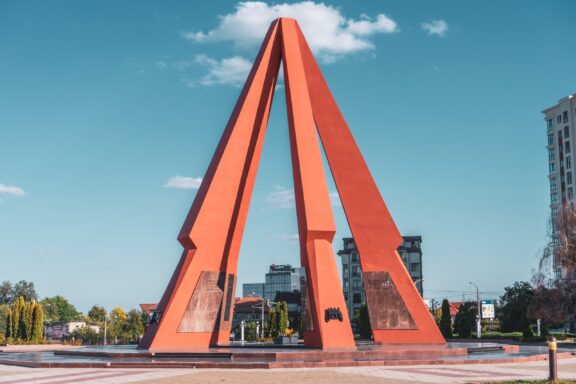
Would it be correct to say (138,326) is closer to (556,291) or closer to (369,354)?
(556,291)

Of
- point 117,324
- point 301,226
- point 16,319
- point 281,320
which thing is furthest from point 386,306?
point 117,324

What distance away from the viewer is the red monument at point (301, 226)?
20688mm

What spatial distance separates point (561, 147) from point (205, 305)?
186 feet

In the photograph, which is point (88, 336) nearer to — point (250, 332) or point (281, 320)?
point (250, 332)

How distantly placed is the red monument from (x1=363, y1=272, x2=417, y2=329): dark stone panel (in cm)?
3

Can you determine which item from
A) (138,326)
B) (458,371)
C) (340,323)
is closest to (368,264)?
(340,323)

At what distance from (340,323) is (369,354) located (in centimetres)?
238

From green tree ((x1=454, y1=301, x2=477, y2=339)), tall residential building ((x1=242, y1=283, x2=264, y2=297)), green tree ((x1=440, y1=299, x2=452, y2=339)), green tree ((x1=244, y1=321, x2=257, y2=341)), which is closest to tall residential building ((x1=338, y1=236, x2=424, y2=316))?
green tree ((x1=454, y1=301, x2=477, y2=339))

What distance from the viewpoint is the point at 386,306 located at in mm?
22125

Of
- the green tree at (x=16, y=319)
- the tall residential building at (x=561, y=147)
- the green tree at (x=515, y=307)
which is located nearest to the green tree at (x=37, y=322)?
the green tree at (x=16, y=319)

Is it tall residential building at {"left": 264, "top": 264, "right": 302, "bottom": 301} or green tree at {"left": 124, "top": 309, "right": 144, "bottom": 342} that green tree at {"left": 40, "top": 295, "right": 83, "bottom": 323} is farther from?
green tree at {"left": 124, "top": 309, "right": 144, "bottom": 342}

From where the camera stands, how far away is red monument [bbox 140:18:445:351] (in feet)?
67.9

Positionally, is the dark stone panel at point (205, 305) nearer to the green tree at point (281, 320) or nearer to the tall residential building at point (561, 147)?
the green tree at point (281, 320)

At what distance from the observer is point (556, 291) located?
105ft
